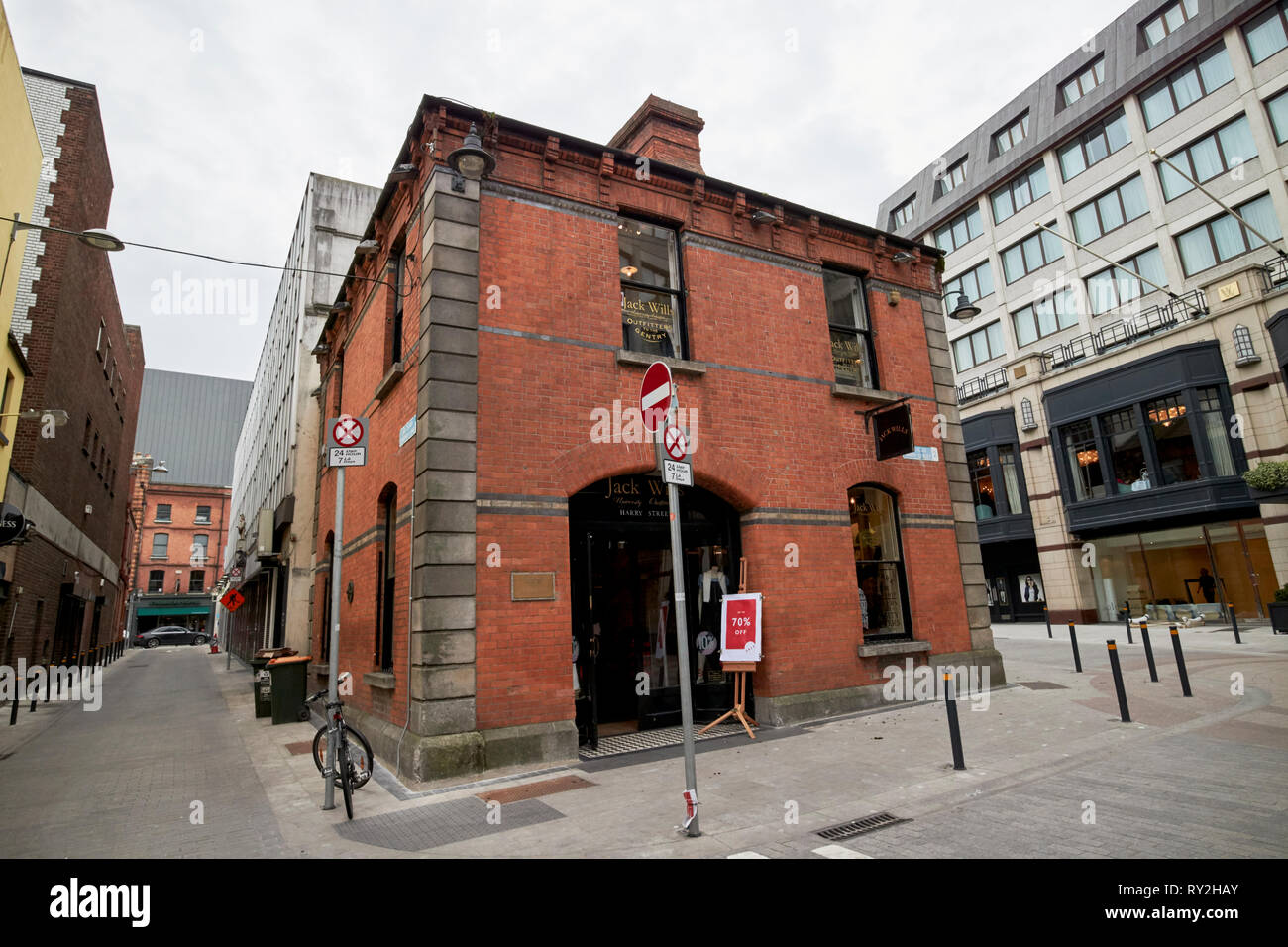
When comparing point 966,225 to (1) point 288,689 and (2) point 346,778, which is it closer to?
(1) point 288,689

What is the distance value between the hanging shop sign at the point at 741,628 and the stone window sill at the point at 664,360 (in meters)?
3.46

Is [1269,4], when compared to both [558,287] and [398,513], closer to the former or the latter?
[558,287]

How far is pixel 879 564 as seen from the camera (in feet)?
38.4

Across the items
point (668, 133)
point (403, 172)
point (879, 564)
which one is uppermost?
point (668, 133)

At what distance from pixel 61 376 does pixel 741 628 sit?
819 inches

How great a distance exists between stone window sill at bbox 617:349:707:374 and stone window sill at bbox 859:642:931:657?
5164mm

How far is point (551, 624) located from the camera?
821 cm

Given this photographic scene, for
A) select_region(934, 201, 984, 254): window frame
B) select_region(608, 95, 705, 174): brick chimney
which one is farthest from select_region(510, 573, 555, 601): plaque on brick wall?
select_region(934, 201, 984, 254): window frame

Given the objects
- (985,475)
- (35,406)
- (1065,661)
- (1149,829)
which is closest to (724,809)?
(1149,829)

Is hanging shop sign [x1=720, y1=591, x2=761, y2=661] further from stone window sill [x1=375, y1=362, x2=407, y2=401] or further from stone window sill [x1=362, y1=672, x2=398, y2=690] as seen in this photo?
stone window sill [x1=375, y1=362, x2=407, y2=401]

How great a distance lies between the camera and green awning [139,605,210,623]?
58.6m

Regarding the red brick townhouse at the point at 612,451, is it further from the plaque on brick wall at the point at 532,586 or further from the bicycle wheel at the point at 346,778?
the bicycle wheel at the point at 346,778

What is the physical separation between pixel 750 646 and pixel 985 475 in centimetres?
2536

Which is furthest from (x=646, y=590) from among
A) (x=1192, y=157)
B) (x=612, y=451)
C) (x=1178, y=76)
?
(x=1178, y=76)
